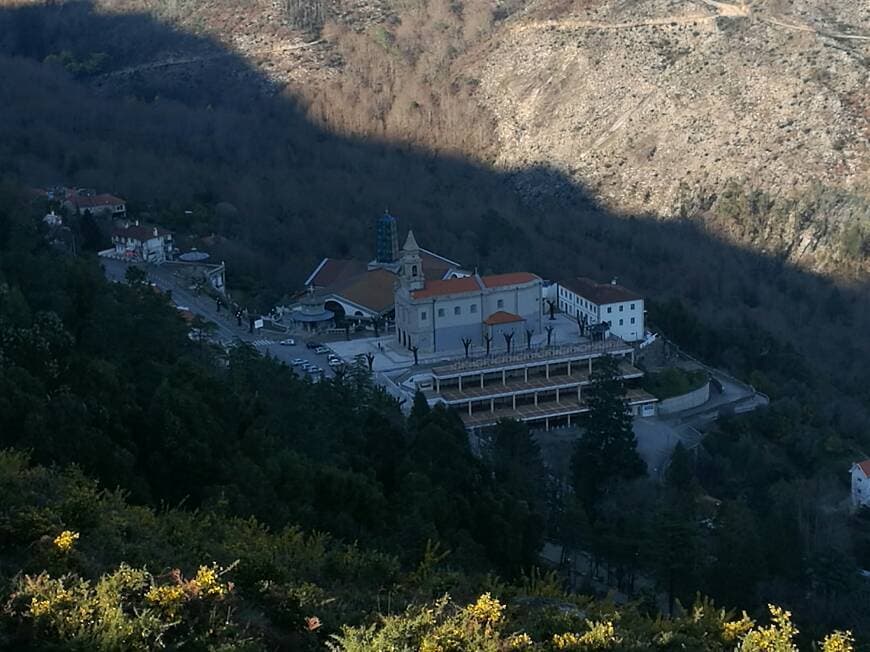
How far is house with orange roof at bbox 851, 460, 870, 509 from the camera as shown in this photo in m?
26.2

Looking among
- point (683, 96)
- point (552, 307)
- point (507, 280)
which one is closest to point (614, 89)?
point (683, 96)

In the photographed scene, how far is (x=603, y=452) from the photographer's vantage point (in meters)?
25.5

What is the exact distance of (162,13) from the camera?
230ft

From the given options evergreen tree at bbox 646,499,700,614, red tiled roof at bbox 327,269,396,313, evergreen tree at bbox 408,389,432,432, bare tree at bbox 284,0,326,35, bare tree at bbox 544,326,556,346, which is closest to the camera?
evergreen tree at bbox 646,499,700,614

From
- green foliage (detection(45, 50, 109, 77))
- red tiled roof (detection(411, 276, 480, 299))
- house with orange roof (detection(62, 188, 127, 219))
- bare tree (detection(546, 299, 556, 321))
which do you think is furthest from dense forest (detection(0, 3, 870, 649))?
green foliage (detection(45, 50, 109, 77))

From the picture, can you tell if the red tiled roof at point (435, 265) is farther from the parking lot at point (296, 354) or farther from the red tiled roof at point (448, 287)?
the parking lot at point (296, 354)

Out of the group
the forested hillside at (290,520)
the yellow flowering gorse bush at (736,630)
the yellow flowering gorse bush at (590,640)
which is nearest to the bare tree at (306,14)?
the forested hillside at (290,520)

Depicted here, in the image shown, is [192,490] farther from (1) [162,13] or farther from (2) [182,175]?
(1) [162,13]

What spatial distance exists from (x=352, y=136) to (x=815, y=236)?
73.6 feet

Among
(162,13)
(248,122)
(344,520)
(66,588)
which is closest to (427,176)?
(248,122)

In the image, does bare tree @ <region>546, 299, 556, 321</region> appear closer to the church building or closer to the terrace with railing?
the church building

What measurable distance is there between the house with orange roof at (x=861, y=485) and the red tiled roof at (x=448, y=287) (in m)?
9.58

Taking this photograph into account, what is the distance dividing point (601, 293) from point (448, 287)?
412 cm

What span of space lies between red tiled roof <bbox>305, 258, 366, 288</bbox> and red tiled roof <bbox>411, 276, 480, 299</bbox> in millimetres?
4227
